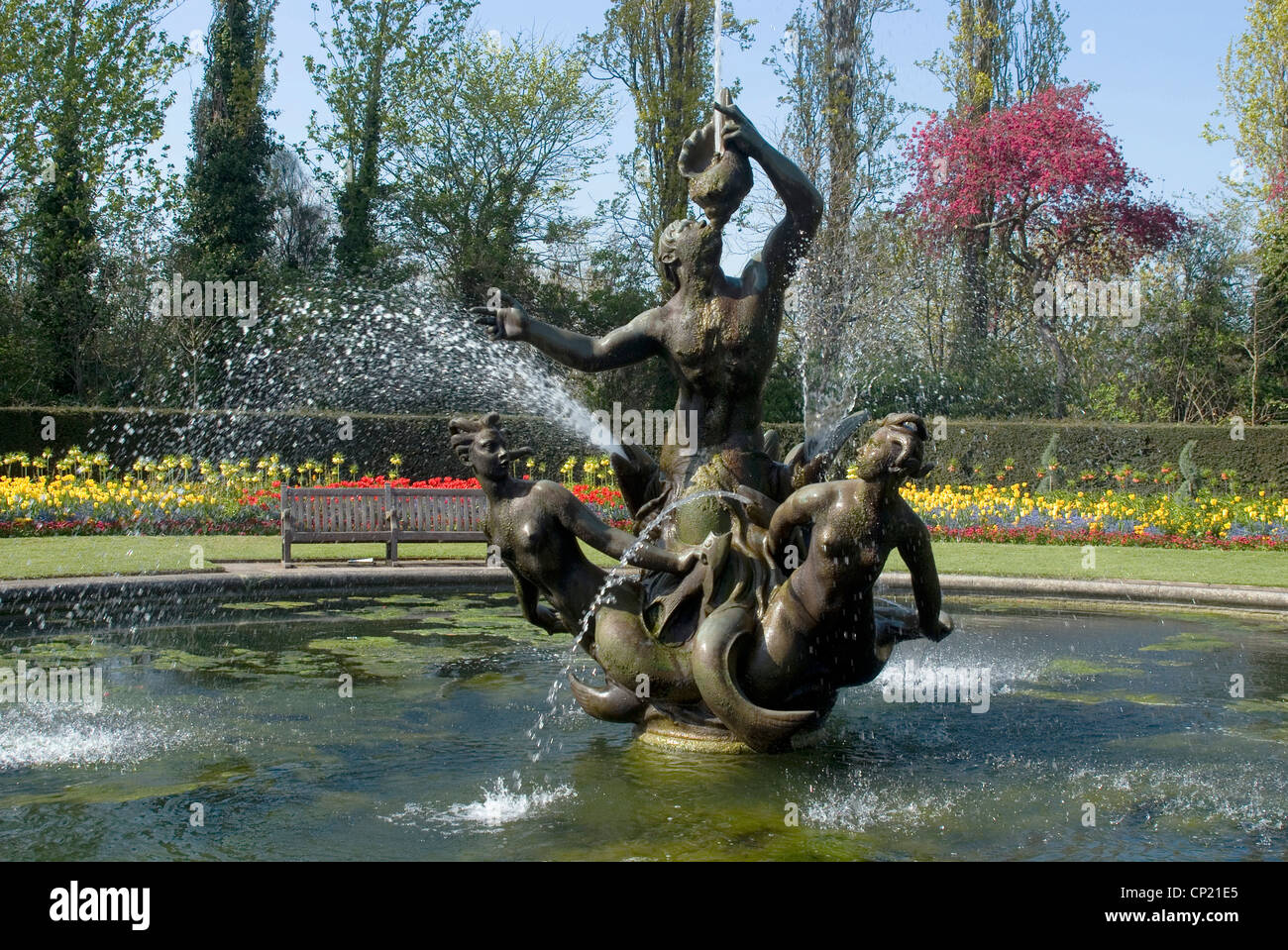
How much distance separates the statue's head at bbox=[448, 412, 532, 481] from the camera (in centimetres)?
560

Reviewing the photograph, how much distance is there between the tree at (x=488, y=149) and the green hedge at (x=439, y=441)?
10692 millimetres

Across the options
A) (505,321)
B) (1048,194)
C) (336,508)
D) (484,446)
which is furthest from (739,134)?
(1048,194)

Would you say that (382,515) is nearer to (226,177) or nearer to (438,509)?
(438,509)

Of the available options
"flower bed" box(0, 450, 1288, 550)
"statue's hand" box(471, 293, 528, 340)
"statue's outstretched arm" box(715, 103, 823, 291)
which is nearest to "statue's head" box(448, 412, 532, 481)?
"statue's hand" box(471, 293, 528, 340)

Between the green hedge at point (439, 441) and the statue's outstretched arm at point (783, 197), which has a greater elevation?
the statue's outstretched arm at point (783, 197)

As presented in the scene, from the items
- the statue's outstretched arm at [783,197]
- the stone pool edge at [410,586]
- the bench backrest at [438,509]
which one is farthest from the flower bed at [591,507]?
the statue's outstretched arm at [783,197]

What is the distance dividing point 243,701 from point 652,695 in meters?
2.52

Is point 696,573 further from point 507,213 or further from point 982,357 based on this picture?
point 507,213

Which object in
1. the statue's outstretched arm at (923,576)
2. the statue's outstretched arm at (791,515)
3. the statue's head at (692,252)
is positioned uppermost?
the statue's head at (692,252)

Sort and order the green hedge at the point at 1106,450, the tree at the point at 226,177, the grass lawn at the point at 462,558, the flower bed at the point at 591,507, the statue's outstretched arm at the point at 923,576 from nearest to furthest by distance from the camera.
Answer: the statue's outstretched arm at the point at 923,576 < the grass lawn at the point at 462,558 < the flower bed at the point at 591,507 < the green hedge at the point at 1106,450 < the tree at the point at 226,177

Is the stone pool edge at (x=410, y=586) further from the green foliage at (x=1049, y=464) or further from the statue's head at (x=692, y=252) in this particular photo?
the green foliage at (x=1049, y=464)

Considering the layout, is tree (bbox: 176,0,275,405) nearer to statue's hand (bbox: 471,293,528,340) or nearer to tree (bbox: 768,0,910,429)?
tree (bbox: 768,0,910,429)

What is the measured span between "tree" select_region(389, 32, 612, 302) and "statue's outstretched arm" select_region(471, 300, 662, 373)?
26.1 m

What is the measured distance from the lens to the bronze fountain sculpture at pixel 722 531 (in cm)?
521
